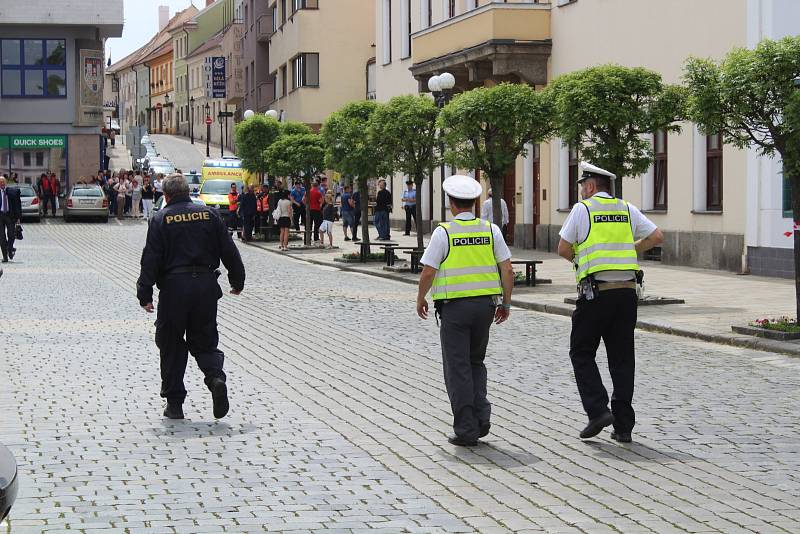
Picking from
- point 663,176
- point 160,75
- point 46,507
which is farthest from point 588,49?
point 160,75

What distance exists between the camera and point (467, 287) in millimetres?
9234

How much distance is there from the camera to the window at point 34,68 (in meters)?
60.5

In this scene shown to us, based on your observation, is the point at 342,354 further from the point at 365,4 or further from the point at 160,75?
the point at 160,75

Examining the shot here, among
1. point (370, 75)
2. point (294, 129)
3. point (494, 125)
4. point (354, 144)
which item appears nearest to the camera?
point (494, 125)

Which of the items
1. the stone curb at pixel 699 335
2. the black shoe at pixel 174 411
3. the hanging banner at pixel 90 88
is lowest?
the stone curb at pixel 699 335

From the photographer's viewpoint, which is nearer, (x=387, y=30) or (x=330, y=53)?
(x=387, y=30)

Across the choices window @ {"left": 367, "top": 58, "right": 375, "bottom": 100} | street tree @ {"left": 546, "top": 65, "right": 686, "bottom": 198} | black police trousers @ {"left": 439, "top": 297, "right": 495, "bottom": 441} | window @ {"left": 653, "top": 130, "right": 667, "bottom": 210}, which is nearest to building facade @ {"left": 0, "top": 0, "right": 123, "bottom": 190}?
window @ {"left": 367, "top": 58, "right": 375, "bottom": 100}

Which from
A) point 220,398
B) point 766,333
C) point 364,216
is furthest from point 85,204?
point 220,398

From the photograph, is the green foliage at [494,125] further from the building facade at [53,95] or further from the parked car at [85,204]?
the building facade at [53,95]

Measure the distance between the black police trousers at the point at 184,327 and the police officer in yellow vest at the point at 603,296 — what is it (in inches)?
98.0

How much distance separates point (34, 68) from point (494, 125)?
40351 millimetres

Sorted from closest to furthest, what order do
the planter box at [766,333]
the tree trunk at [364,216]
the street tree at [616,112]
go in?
the planter box at [766,333]
the street tree at [616,112]
the tree trunk at [364,216]

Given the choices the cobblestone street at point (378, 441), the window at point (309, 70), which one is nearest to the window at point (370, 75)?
the window at point (309, 70)

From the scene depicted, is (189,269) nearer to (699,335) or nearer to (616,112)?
(699,335)
